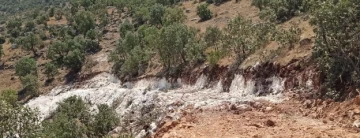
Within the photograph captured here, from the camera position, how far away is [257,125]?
107 ft

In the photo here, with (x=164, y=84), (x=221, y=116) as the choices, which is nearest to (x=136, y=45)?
(x=164, y=84)

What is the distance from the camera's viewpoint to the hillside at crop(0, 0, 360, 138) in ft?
115

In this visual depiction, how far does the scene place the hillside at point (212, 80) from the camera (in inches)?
1375

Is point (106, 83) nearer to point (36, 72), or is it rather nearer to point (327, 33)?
point (36, 72)

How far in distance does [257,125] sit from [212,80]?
2775 cm

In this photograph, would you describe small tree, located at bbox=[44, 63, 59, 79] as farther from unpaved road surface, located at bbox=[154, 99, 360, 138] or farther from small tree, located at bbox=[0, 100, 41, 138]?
small tree, located at bbox=[0, 100, 41, 138]

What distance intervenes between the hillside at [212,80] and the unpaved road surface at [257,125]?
0.29ft

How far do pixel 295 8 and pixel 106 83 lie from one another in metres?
40.0

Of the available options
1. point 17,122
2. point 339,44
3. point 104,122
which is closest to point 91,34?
point 104,122

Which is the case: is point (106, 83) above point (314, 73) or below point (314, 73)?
below

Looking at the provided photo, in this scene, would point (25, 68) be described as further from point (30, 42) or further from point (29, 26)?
point (29, 26)

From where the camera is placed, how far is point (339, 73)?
122 feet

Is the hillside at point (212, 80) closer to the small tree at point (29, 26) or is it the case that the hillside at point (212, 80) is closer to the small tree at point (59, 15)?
the small tree at point (29, 26)

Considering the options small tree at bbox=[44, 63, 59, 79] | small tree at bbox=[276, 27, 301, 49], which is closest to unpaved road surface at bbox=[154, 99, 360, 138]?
small tree at bbox=[276, 27, 301, 49]
